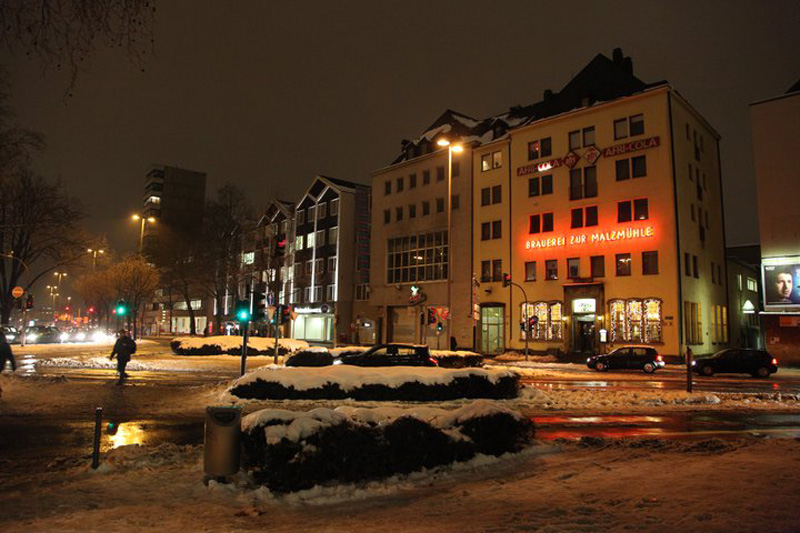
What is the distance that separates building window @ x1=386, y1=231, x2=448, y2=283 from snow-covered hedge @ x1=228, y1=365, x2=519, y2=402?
37.3m

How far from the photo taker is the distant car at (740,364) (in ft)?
94.1

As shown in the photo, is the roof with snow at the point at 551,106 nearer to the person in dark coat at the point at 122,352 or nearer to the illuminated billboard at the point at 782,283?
the illuminated billboard at the point at 782,283

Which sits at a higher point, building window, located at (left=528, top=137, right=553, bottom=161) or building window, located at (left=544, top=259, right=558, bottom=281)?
building window, located at (left=528, top=137, right=553, bottom=161)

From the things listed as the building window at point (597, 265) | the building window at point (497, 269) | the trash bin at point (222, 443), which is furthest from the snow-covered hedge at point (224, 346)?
the trash bin at point (222, 443)

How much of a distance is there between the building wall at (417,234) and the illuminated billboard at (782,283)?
22180 millimetres

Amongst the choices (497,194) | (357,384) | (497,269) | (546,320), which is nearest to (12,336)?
(497,269)

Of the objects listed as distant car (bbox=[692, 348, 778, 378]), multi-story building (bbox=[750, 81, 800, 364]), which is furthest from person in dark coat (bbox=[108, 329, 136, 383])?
multi-story building (bbox=[750, 81, 800, 364])

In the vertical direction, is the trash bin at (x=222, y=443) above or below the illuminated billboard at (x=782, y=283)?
below

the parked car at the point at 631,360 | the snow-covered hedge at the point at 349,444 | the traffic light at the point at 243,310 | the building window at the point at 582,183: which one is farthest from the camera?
the building window at the point at 582,183

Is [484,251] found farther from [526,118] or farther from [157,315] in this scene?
[157,315]

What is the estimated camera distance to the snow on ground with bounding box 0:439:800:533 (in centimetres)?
554

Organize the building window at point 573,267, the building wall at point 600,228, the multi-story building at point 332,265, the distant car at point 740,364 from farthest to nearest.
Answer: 1. the multi-story building at point 332,265
2. the building window at point 573,267
3. the building wall at point 600,228
4. the distant car at point 740,364

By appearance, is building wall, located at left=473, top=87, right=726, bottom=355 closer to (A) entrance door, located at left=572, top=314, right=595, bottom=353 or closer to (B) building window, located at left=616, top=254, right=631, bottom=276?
(A) entrance door, located at left=572, top=314, right=595, bottom=353

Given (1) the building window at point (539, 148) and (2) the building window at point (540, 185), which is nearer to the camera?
(2) the building window at point (540, 185)
